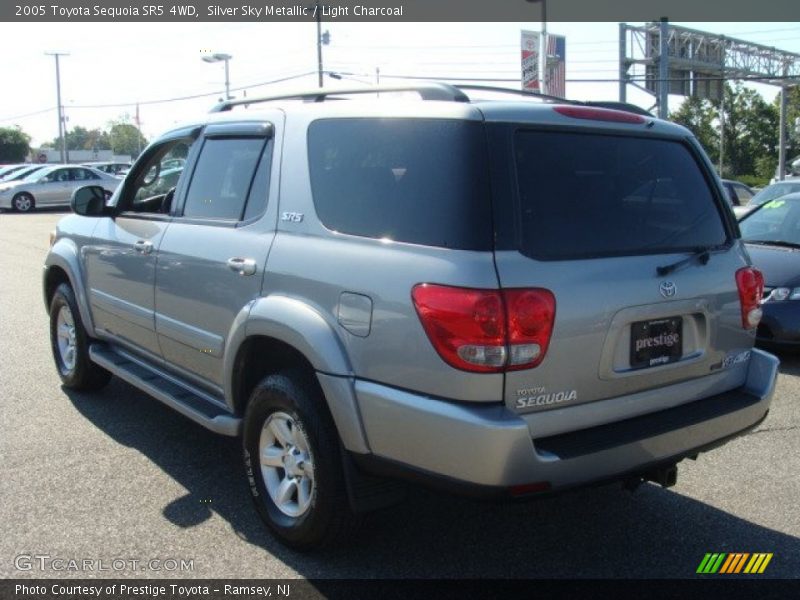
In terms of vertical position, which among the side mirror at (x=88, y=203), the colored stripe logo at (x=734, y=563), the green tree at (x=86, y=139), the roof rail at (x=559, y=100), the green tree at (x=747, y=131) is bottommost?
the colored stripe logo at (x=734, y=563)

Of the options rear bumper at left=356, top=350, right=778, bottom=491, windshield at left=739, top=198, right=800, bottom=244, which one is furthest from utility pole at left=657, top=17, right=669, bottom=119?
rear bumper at left=356, top=350, right=778, bottom=491

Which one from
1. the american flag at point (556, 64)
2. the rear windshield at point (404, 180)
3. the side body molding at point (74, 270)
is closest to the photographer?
the rear windshield at point (404, 180)

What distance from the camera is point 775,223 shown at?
816 centimetres

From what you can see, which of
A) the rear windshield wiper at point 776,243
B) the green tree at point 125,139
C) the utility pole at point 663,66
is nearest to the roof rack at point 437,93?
the rear windshield wiper at point 776,243

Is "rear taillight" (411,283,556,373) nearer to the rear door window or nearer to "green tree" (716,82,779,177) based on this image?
the rear door window

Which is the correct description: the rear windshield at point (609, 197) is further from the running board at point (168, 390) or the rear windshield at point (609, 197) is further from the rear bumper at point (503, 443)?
the running board at point (168, 390)

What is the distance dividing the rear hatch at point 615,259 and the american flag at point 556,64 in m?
24.0

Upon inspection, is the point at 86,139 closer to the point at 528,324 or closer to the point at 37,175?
the point at 37,175

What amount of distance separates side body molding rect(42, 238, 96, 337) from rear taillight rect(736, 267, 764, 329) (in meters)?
4.14

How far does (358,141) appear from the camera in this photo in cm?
344

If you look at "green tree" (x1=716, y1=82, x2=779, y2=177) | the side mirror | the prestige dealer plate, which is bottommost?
the prestige dealer plate

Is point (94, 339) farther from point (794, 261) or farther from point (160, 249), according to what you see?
point (794, 261)

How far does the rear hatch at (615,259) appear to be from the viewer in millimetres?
2949

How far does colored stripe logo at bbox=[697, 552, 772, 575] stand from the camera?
347cm
